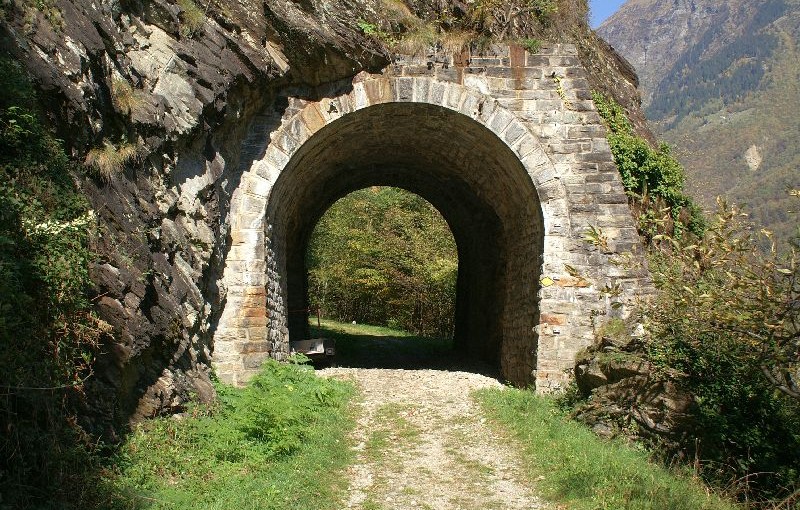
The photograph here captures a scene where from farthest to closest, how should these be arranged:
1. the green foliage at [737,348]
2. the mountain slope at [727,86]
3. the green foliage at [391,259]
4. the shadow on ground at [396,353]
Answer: the mountain slope at [727,86] → the green foliage at [391,259] → the shadow on ground at [396,353] → the green foliage at [737,348]

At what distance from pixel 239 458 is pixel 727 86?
353 ft

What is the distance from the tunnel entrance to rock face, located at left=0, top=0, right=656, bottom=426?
107cm

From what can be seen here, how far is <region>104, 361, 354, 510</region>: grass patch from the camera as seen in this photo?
5203 mm

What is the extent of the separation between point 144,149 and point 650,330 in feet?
20.2

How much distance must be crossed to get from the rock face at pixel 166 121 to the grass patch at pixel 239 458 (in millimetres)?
372

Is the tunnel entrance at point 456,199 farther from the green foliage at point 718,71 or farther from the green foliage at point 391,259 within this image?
the green foliage at point 718,71

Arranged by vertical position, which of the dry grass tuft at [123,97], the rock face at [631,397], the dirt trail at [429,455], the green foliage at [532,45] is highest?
the green foliage at [532,45]

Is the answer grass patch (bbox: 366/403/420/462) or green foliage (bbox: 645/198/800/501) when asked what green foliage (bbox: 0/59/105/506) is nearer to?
grass patch (bbox: 366/403/420/462)

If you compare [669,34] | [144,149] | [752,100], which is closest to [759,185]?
[752,100]

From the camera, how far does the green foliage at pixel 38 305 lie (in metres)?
4.35

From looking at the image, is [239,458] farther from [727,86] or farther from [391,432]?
[727,86]

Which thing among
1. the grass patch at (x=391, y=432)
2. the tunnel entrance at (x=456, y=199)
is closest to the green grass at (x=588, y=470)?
the grass patch at (x=391, y=432)

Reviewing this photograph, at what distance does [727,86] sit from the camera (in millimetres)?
98375

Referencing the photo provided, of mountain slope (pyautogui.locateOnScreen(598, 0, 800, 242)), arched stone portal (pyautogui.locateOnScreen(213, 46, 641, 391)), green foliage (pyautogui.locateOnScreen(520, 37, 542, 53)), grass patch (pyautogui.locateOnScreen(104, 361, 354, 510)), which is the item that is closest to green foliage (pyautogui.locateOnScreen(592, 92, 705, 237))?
arched stone portal (pyautogui.locateOnScreen(213, 46, 641, 391))
